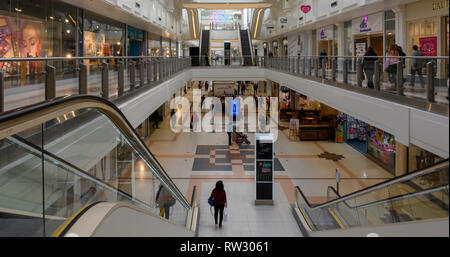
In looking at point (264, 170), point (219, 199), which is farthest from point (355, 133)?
point (219, 199)

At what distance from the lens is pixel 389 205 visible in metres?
3.75

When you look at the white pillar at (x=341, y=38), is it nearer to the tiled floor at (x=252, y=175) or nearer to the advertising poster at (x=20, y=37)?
the tiled floor at (x=252, y=175)

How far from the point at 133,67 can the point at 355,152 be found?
11.3 metres

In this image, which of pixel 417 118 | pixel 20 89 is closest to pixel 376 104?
pixel 417 118

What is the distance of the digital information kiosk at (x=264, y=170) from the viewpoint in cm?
1080

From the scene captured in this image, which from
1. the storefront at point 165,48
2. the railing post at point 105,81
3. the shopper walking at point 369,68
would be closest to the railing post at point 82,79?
the railing post at point 105,81

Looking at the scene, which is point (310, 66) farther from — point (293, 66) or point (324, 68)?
point (293, 66)

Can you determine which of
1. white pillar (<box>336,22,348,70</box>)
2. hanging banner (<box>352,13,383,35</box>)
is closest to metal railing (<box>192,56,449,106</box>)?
hanging banner (<box>352,13,383,35</box>)

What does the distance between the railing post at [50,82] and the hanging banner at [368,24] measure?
12.9 m

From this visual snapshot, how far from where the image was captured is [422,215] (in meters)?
2.12

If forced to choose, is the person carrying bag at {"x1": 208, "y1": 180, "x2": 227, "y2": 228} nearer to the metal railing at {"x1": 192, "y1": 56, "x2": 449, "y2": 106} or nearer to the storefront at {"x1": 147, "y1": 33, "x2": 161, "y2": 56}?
the metal railing at {"x1": 192, "y1": 56, "x2": 449, "y2": 106}

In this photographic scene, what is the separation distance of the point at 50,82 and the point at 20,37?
6.18m

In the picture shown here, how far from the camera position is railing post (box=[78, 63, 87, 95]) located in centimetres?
520

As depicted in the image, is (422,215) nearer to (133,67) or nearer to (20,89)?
(20,89)
